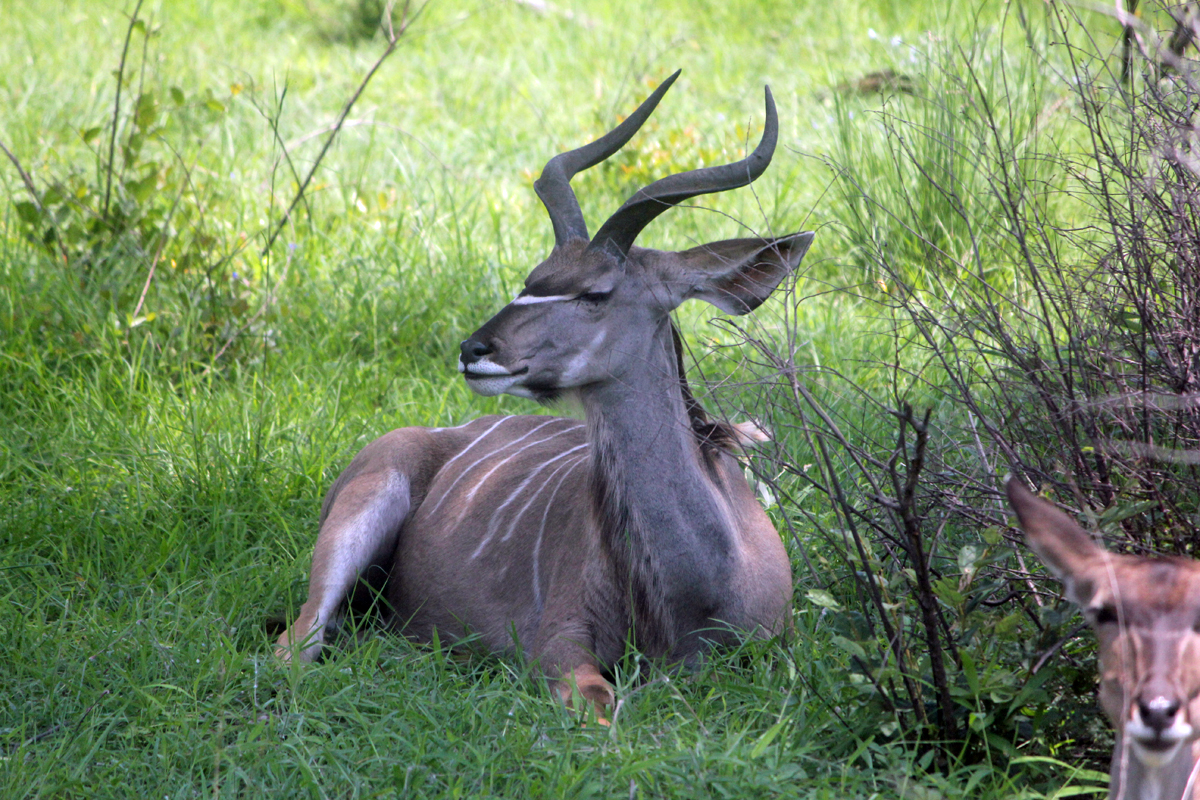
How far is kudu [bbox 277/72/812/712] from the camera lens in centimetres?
315

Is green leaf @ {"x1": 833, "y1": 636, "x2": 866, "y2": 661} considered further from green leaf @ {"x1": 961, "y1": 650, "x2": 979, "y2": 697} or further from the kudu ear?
the kudu ear

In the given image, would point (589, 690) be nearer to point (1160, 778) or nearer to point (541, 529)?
point (541, 529)

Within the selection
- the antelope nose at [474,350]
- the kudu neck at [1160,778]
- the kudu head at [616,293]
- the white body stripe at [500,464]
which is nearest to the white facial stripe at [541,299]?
the kudu head at [616,293]

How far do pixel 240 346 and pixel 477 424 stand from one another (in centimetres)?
118

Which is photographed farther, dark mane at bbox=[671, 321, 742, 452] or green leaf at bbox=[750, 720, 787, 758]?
dark mane at bbox=[671, 321, 742, 452]

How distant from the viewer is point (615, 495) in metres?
3.25

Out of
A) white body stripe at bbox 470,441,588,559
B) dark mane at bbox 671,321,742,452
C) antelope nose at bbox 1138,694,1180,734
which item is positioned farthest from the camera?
white body stripe at bbox 470,441,588,559

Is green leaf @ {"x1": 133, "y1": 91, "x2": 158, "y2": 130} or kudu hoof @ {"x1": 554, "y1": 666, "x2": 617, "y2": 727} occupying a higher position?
green leaf @ {"x1": 133, "y1": 91, "x2": 158, "y2": 130}

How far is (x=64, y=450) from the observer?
4.36 meters

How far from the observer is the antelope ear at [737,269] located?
10.9 ft

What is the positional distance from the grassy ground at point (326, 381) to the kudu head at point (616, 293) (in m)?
0.31

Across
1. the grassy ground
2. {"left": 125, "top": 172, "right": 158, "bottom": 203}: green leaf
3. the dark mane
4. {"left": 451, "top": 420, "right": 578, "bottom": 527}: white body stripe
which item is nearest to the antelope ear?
the dark mane

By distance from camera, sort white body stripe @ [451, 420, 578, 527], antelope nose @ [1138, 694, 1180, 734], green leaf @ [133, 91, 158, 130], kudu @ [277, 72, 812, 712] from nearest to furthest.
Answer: antelope nose @ [1138, 694, 1180, 734] → kudu @ [277, 72, 812, 712] → white body stripe @ [451, 420, 578, 527] → green leaf @ [133, 91, 158, 130]

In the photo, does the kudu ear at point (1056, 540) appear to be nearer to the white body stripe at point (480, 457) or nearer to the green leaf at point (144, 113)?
the white body stripe at point (480, 457)
